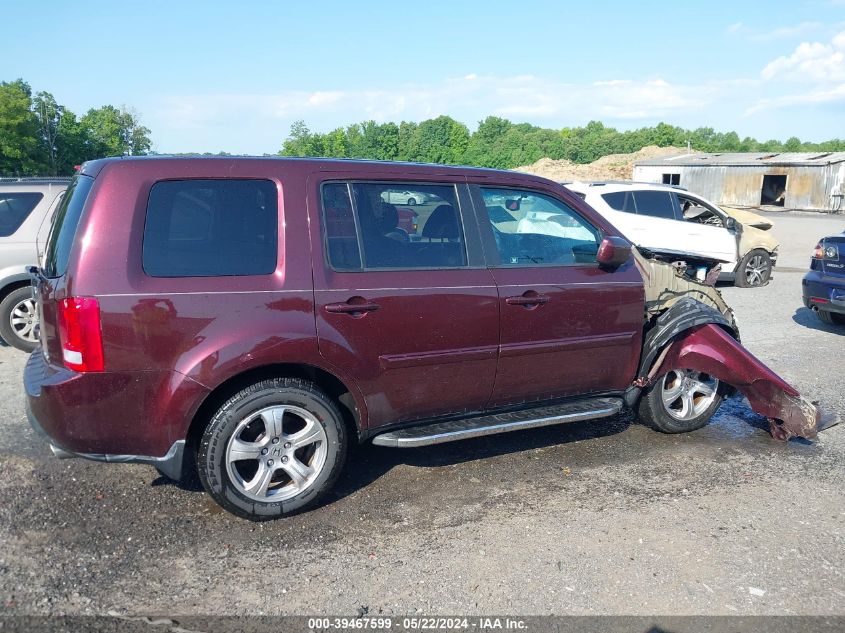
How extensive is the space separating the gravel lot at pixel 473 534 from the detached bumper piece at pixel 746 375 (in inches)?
8.0

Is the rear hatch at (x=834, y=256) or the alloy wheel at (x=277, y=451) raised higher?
the rear hatch at (x=834, y=256)

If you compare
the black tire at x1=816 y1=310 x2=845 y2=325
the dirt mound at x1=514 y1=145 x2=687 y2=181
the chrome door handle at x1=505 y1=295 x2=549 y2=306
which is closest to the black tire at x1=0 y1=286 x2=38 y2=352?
the chrome door handle at x1=505 y1=295 x2=549 y2=306

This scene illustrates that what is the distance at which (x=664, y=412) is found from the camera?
204 inches

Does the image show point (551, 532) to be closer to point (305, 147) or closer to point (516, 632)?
point (516, 632)

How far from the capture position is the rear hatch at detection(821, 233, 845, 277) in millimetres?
8430

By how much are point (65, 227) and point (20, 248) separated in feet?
14.4

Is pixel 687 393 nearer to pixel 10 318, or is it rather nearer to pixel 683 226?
pixel 10 318

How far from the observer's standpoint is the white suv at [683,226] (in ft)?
39.7

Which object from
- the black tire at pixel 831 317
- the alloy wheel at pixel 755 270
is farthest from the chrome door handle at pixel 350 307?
the alloy wheel at pixel 755 270

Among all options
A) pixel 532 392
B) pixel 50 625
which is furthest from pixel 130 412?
pixel 532 392

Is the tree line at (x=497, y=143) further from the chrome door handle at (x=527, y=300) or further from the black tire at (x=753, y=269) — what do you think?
the chrome door handle at (x=527, y=300)

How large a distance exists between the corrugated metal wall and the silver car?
40407 millimetres

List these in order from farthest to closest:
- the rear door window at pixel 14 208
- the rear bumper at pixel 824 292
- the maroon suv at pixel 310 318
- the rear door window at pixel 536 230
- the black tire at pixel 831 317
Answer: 1. the black tire at pixel 831 317
2. the rear bumper at pixel 824 292
3. the rear door window at pixel 14 208
4. the rear door window at pixel 536 230
5. the maroon suv at pixel 310 318

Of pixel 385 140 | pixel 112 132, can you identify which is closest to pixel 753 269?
pixel 112 132
